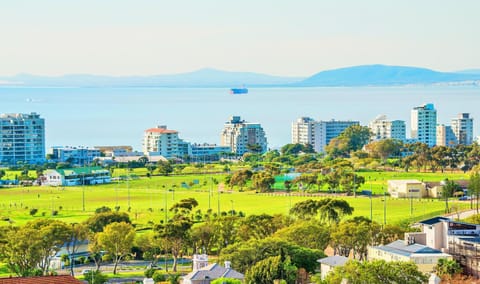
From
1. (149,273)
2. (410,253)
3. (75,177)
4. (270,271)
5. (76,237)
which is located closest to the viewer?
(270,271)

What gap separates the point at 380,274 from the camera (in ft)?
72.9

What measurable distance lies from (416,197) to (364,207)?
5851 mm

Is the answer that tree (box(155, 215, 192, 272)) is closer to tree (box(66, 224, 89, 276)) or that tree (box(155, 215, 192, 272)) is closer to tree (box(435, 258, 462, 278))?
tree (box(66, 224, 89, 276))

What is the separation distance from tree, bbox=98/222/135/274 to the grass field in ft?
27.5

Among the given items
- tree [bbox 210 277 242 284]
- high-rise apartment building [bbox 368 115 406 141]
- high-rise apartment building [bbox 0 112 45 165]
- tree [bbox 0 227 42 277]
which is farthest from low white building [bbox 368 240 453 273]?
high-rise apartment building [bbox 368 115 406 141]

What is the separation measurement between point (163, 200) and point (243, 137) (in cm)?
3924

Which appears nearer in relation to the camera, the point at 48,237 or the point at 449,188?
the point at 48,237

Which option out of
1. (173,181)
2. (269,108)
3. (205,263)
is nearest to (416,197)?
(173,181)

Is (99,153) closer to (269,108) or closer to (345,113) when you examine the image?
(345,113)

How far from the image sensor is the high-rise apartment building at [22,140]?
78625 millimetres

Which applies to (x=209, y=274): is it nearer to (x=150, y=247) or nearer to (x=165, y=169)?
(x=150, y=247)

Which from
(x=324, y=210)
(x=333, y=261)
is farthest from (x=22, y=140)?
(x=333, y=261)

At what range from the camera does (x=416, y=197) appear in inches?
1907

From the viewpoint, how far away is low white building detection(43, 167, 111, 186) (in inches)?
2314
